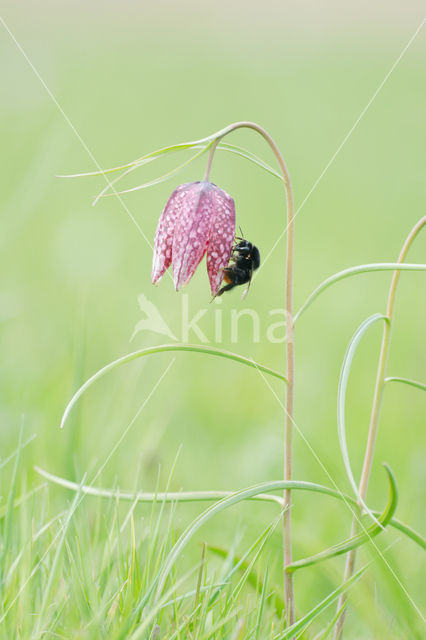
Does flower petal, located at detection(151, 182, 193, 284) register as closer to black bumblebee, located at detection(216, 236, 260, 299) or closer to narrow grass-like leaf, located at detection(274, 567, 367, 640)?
black bumblebee, located at detection(216, 236, 260, 299)

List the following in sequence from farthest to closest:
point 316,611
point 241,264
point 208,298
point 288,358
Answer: point 208,298
point 241,264
point 288,358
point 316,611

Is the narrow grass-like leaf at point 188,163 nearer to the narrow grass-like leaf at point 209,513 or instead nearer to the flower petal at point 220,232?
the flower petal at point 220,232

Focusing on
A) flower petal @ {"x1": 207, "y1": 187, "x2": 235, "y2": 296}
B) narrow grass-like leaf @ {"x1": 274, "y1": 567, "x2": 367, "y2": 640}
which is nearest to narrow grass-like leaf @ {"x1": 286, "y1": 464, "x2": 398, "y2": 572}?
narrow grass-like leaf @ {"x1": 274, "y1": 567, "x2": 367, "y2": 640}

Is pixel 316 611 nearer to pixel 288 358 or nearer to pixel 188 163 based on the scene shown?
pixel 288 358

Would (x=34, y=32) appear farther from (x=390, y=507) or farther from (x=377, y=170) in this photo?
(x=390, y=507)

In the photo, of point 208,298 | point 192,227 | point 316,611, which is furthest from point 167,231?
point 208,298

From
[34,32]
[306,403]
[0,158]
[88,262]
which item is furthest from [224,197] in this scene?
[34,32]
